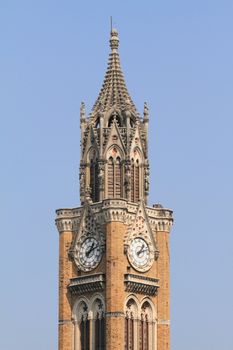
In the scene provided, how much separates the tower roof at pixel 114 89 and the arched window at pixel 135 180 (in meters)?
3.43

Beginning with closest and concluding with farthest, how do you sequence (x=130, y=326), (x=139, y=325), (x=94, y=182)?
1. (x=130, y=326)
2. (x=139, y=325)
3. (x=94, y=182)

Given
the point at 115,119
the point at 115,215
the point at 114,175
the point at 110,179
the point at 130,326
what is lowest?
the point at 130,326

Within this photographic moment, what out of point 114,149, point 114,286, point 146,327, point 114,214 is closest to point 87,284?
point 114,286

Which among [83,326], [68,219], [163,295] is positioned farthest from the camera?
[68,219]

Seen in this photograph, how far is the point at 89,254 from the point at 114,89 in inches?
427

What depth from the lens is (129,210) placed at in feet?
332

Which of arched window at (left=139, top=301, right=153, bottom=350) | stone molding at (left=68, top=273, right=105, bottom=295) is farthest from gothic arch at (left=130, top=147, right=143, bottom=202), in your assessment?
arched window at (left=139, top=301, right=153, bottom=350)

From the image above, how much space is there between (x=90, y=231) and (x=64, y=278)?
3346mm

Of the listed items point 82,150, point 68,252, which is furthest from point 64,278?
point 82,150

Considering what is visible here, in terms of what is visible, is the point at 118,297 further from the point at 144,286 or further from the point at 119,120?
the point at 119,120

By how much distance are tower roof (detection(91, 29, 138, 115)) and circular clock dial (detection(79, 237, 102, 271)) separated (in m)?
8.37

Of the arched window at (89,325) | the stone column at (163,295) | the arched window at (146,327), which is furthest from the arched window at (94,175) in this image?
the arched window at (146,327)

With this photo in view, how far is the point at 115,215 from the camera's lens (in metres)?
100

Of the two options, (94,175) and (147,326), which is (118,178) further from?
(147,326)
